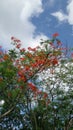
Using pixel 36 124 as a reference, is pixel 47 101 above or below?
above

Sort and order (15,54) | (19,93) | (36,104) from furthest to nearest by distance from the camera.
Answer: (36,104), (15,54), (19,93)

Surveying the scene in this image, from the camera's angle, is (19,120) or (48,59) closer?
(48,59)

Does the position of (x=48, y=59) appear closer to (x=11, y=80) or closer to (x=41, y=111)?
(x=11, y=80)

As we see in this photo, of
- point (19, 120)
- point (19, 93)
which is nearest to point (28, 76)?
point (19, 93)

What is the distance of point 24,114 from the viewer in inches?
1199

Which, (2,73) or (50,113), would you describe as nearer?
(2,73)

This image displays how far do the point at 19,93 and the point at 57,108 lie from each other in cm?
1020

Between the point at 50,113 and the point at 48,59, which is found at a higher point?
the point at 48,59

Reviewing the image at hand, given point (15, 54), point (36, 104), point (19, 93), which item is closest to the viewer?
point (19, 93)

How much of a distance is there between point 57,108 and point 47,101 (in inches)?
45.5

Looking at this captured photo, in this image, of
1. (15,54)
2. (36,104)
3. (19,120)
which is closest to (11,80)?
(15,54)

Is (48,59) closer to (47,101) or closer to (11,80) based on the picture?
(11,80)

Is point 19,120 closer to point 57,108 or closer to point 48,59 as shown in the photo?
point 57,108

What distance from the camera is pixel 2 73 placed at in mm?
20922
